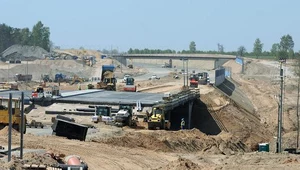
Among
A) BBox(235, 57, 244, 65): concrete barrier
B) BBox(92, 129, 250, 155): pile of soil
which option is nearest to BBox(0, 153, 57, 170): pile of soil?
BBox(92, 129, 250, 155): pile of soil

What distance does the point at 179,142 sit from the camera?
41156mm

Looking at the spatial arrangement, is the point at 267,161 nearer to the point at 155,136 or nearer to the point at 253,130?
the point at 155,136

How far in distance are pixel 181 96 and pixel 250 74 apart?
103052 mm

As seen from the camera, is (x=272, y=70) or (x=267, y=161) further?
(x=272, y=70)

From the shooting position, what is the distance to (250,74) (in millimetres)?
163125

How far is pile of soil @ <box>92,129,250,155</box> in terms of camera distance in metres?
38.7

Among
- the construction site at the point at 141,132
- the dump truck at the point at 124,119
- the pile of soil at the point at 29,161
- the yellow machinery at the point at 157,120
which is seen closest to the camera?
the pile of soil at the point at 29,161

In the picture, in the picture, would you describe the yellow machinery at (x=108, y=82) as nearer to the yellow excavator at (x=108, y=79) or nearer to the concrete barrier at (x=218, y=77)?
the yellow excavator at (x=108, y=79)

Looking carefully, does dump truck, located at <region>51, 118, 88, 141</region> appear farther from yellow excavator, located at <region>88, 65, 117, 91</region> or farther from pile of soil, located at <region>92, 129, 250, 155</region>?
yellow excavator, located at <region>88, 65, 117, 91</region>

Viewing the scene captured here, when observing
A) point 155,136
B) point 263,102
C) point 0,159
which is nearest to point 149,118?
point 155,136

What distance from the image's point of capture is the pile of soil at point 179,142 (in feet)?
127

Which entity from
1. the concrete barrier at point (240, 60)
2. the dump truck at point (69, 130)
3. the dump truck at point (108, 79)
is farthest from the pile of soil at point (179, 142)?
the concrete barrier at point (240, 60)

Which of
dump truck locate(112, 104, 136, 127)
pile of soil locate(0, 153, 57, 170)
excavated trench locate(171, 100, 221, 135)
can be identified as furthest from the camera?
excavated trench locate(171, 100, 221, 135)

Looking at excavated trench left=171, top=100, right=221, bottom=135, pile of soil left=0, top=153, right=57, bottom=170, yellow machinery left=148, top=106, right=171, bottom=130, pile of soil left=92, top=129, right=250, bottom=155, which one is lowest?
excavated trench left=171, top=100, right=221, bottom=135
